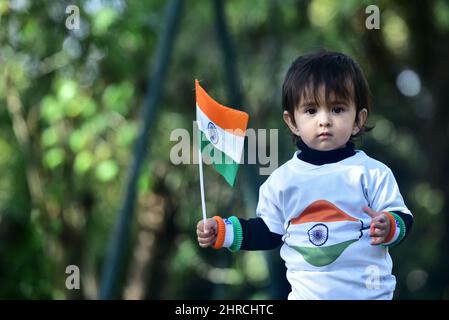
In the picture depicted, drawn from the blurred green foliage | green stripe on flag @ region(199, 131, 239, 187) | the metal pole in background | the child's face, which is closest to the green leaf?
the blurred green foliage

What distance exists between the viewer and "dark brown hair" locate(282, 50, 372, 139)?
1885 mm

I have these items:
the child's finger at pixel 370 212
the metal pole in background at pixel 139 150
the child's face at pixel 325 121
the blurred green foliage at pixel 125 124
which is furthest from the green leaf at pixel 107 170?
the child's finger at pixel 370 212

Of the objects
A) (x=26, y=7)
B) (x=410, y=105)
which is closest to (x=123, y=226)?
(x=26, y=7)

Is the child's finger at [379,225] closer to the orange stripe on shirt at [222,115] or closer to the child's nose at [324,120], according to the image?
the child's nose at [324,120]

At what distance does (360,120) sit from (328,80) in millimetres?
118

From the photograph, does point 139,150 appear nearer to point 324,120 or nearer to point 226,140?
point 226,140

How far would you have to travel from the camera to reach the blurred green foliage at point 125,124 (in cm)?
551

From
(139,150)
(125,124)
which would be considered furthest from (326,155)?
(125,124)

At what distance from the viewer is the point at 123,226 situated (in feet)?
13.1

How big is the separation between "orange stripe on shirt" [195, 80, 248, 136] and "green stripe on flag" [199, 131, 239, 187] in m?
0.05

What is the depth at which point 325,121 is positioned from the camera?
6.12ft

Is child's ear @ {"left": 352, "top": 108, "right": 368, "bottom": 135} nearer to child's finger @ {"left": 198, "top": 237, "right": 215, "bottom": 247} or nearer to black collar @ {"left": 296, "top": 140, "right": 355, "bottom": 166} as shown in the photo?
black collar @ {"left": 296, "top": 140, "right": 355, "bottom": 166}
